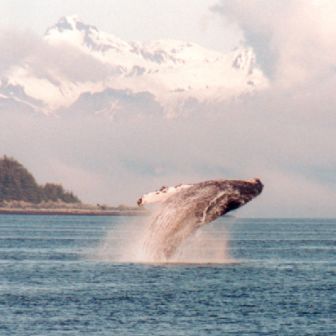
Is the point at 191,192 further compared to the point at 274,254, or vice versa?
the point at 274,254

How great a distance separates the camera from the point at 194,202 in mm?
66938

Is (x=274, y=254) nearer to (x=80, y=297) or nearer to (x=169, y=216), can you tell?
(x=169, y=216)

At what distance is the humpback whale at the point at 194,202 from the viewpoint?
6694 centimetres

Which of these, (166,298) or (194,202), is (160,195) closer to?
(194,202)

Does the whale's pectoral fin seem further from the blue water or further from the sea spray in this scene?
the blue water

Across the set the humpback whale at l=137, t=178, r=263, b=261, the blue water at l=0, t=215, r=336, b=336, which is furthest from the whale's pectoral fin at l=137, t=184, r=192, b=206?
the blue water at l=0, t=215, r=336, b=336

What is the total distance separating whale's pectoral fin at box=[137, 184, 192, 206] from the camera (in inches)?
2621

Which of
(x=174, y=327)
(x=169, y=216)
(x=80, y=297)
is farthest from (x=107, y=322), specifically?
(x=169, y=216)

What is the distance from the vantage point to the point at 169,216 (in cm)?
6719

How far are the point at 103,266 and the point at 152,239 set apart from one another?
748 centimetres

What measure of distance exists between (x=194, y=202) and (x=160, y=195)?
5.99ft

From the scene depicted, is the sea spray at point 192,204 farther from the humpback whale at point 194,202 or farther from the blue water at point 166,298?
the blue water at point 166,298

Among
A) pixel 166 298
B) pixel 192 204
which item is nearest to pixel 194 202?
pixel 192 204

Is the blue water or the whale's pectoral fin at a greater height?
the whale's pectoral fin
